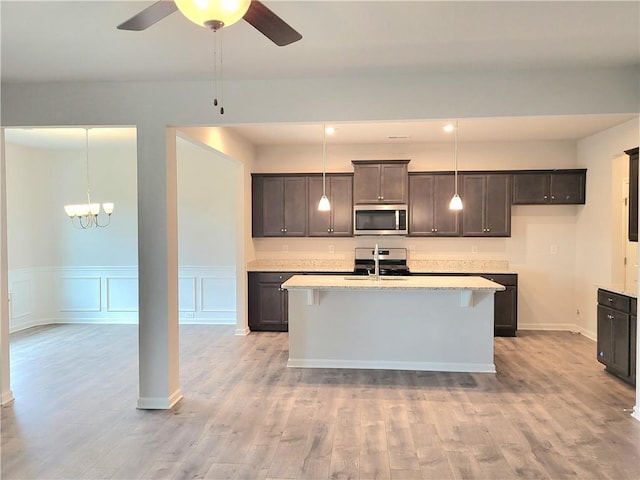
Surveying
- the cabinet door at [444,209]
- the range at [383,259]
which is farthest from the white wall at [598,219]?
the range at [383,259]

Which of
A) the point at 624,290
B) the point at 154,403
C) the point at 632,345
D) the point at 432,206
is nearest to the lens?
the point at 154,403

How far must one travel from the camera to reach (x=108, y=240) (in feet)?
23.3

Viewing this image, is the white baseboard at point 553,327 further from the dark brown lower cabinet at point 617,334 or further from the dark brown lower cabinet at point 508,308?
the dark brown lower cabinet at point 617,334

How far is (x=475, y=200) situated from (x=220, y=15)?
17.8 feet

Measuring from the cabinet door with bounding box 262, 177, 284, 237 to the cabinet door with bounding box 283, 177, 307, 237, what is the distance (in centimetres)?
6

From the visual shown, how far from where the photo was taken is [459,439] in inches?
122

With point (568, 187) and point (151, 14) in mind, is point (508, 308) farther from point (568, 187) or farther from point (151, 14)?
point (151, 14)

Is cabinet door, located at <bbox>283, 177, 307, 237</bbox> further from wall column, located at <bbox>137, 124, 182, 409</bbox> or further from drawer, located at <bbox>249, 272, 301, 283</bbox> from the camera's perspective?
wall column, located at <bbox>137, 124, 182, 409</bbox>

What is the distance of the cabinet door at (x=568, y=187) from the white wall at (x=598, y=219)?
11 centimetres

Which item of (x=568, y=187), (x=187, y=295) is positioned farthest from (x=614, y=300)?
(x=187, y=295)

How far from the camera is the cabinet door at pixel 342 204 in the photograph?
658 cm

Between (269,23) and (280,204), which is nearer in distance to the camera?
(269,23)

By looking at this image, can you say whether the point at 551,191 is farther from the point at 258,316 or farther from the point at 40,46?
the point at 40,46

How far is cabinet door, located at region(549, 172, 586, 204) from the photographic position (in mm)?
6203
